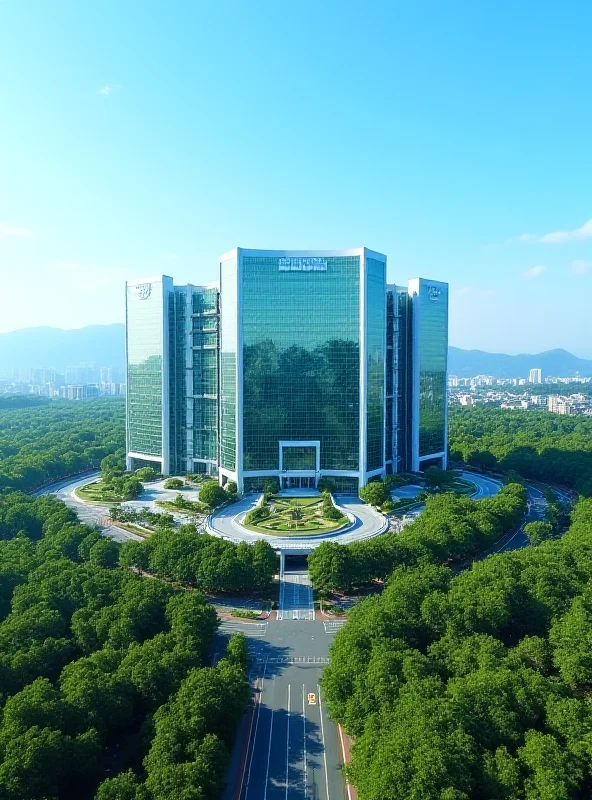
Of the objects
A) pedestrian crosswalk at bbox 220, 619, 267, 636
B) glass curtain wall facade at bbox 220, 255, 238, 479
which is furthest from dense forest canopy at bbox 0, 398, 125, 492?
pedestrian crosswalk at bbox 220, 619, 267, 636

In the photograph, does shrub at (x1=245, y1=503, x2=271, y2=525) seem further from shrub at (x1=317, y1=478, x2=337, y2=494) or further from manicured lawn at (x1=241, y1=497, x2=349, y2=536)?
shrub at (x1=317, y1=478, x2=337, y2=494)

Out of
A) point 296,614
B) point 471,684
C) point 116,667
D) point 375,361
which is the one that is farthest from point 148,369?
point 471,684

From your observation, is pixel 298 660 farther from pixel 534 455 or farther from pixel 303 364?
pixel 534 455

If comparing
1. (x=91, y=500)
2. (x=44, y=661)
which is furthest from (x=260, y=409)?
(x=44, y=661)

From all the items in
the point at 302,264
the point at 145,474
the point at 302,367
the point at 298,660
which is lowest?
the point at 298,660

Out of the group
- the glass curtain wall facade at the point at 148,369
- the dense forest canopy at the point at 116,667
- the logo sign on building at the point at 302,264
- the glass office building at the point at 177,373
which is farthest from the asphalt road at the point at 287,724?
the glass curtain wall facade at the point at 148,369

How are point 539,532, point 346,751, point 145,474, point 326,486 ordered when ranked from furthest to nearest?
point 145,474
point 326,486
point 539,532
point 346,751
